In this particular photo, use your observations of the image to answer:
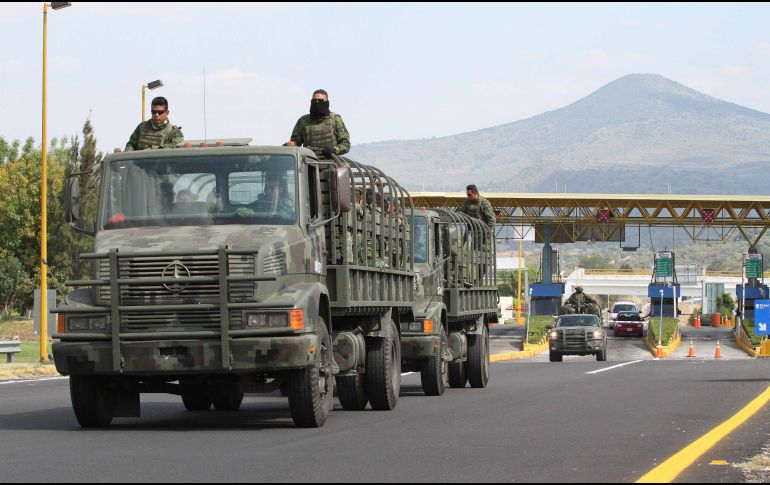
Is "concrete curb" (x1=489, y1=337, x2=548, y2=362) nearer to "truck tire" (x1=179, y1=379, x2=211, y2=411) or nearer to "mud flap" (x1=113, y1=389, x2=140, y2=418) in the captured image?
"truck tire" (x1=179, y1=379, x2=211, y2=411)

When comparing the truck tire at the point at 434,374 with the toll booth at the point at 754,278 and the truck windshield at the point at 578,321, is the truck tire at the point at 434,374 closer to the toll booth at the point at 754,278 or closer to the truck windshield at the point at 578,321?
the truck windshield at the point at 578,321

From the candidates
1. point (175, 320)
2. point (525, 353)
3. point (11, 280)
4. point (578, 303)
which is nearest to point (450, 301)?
point (175, 320)

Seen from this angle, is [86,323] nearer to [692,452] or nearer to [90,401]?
[90,401]

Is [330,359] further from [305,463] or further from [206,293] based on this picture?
[305,463]

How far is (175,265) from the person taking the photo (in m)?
14.0

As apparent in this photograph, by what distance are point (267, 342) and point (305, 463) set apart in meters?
3.01

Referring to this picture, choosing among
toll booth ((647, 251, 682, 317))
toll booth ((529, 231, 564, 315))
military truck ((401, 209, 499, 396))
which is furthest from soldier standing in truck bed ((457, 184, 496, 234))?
toll booth ((647, 251, 682, 317))

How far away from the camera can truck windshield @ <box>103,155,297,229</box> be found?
48.3 feet

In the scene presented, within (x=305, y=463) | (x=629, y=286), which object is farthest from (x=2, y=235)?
(x=629, y=286)

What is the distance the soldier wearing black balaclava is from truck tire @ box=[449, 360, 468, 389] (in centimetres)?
834

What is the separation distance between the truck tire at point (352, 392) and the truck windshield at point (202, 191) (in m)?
3.16

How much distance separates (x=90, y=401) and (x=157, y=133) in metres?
3.18

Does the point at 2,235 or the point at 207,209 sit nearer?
the point at 207,209

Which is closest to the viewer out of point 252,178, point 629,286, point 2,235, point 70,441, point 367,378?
point 70,441
